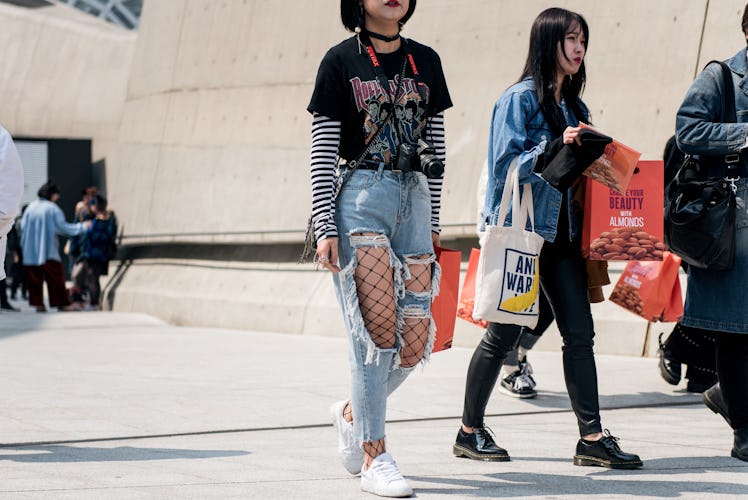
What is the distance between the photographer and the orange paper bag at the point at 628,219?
5375 millimetres

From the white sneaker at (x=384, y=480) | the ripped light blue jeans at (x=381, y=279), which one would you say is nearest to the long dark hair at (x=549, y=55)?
the ripped light blue jeans at (x=381, y=279)

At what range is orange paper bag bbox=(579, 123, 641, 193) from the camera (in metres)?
5.07

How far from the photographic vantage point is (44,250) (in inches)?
688

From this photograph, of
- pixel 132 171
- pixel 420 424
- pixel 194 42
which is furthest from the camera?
pixel 132 171

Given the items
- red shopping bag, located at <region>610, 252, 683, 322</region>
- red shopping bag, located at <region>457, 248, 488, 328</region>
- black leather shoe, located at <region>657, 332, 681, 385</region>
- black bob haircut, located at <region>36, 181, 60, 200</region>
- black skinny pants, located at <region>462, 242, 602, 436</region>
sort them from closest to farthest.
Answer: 1. black skinny pants, located at <region>462, 242, 602, 436</region>
2. red shopping bag, located at <region>457, 248, 488, 328</region>
3. red shopping bag, located at <region>610, 252, 683, 322</region>
4. black leather shoe, located at <region>657, 332, 681, 385</region>
5. black bob haircut, located at <region>36, 181, 60, 200</region>

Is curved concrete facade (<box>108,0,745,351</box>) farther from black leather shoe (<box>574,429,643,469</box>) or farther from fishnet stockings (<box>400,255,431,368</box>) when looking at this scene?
fishnet stockings (<box>400,255,431,368</box>)

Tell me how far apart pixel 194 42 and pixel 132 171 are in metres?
2.38

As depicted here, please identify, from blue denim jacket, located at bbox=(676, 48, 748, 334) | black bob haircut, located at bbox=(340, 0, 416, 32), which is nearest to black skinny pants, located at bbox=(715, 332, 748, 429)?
blue denim jacket, located at bbox=(676, 48, 748, 334)

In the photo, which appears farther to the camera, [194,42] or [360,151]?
[194,42]

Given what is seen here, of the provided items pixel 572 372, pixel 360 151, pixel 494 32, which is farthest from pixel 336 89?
pixel 494 32

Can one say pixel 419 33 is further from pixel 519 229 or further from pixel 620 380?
pixel 519 229

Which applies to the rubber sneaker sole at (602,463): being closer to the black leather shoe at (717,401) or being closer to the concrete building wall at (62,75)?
the black leather shoe at (717,401)

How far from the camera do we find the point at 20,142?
73.9 ft

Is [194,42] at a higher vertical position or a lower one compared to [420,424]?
higher
